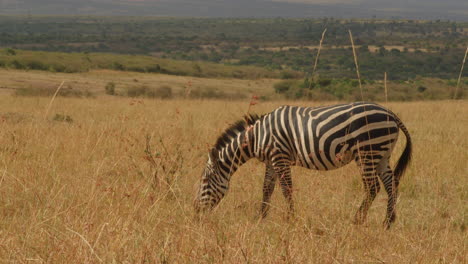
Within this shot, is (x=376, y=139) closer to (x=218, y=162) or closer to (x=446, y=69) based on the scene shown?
(x=218, y=162)

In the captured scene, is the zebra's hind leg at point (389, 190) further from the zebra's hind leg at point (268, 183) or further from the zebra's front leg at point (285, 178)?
the zebra's hind leg at point (268, 183)

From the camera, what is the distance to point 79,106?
51.1ft

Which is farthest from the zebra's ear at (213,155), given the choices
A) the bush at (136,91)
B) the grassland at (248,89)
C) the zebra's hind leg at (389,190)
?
the bush at (136,91)

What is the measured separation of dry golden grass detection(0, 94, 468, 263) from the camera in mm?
3623

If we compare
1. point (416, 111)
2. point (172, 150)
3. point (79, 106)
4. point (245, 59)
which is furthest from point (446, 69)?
point (172, 150)

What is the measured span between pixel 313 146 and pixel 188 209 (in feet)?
4.58

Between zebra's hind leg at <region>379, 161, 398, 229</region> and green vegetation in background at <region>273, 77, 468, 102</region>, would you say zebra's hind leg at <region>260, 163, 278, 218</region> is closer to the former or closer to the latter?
zebra's hind leg at <region>379, 161, 398, 229</region>

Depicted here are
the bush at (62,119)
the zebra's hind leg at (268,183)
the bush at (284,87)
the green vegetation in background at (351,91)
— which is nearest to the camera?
the zebra's hind leg at (268,183)

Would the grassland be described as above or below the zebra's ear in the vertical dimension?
below

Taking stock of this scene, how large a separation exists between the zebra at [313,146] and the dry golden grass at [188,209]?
0.23 m

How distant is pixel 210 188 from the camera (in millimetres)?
5352

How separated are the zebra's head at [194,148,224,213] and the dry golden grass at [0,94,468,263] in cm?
18

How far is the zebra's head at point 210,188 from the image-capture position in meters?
5.27

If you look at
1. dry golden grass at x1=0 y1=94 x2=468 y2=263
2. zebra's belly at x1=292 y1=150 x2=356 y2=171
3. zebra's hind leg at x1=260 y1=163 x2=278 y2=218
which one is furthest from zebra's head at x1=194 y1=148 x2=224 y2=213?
zebra's belly at x1=292 y1=150 x2=356 y2=171
